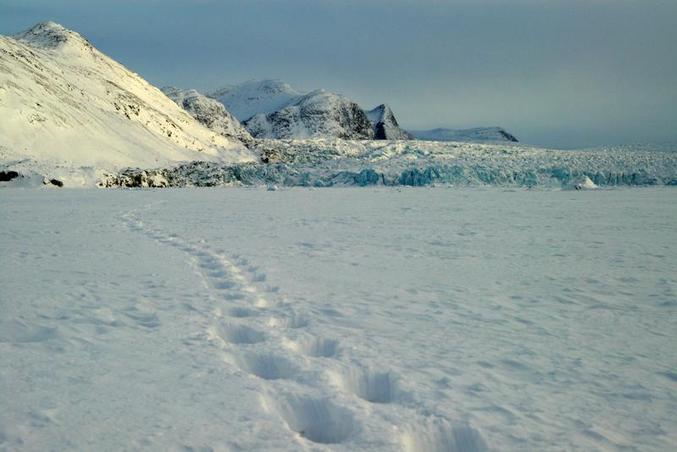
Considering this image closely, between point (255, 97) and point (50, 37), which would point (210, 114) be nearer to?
point (50, 37)

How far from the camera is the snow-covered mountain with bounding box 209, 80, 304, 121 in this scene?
570 feet

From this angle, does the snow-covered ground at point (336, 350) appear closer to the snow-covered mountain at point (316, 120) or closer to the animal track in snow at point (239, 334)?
the animal track in snow at point (239, 334)

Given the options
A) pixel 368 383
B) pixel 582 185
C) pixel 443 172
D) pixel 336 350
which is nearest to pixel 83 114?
pixel 443 172

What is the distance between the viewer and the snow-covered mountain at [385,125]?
573 ft

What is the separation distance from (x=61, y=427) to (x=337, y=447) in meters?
1.13

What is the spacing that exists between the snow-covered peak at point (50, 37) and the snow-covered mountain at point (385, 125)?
11442 cm

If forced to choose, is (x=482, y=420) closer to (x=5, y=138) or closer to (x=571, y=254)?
(x=571, y=254)

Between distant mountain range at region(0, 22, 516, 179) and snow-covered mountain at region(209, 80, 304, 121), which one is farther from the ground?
snow-covered mountain at region(209, 80, 304, 121)

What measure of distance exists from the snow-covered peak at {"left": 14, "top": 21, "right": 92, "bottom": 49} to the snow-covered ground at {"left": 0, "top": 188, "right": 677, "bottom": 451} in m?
69.0

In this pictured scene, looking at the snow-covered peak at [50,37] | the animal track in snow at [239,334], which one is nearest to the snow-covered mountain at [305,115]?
the snow-covered peak at [50,37]

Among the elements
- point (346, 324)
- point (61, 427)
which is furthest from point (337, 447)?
point (346, 324)

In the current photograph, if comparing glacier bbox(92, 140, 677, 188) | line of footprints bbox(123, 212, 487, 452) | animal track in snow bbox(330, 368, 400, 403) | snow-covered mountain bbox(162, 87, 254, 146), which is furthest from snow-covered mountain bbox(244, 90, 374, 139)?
animal track in snow bbox(330, 368, 400, 403)

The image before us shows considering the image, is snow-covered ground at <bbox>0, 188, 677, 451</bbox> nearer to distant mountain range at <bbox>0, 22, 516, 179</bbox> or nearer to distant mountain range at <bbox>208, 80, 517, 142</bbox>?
distant mountain range at <bbox>0, 22, 516, 179</bbox>

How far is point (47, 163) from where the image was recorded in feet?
106
